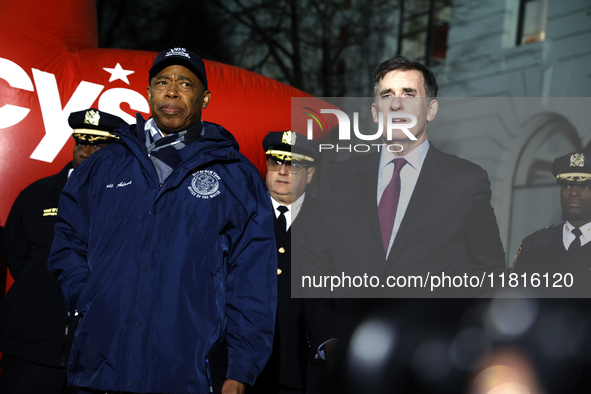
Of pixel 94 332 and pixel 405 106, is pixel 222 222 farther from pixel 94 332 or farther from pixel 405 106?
pixel 405 106

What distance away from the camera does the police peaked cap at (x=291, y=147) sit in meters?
3.75

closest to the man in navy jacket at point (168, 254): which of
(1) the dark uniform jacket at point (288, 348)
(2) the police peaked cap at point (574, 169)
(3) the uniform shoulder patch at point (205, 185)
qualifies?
(3) the uniform shoulder patch at point (205, 185)

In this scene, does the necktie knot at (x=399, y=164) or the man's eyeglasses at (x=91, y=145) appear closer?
the necktie knot at (x=399, y=164)

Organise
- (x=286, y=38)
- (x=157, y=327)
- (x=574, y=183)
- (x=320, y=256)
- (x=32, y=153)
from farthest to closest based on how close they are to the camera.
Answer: (x=286, y=38) < (x=32, y=153) < (x=574, y=183) < (x=320, y=256) < (x=157, y=327)

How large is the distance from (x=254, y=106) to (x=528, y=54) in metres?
4.73

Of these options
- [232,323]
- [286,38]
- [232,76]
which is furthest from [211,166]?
[286,38]

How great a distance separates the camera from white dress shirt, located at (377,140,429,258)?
2.33m

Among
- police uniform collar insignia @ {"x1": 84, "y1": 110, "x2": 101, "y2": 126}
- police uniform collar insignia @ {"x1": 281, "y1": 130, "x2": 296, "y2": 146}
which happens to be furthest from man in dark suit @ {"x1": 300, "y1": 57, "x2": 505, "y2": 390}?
police uniform collar insignia @ {"x1": 84, "y1": 110, "x2": 101, "y2": 126}

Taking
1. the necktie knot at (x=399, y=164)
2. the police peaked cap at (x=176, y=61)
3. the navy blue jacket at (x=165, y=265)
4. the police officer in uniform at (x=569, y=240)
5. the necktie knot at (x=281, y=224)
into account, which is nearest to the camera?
the navy blue jacket at (x=165, y=265)

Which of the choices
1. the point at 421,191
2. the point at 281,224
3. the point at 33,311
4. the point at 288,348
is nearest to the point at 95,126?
the point at 33,311

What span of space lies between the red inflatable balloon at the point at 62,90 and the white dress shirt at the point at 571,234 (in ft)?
6.09

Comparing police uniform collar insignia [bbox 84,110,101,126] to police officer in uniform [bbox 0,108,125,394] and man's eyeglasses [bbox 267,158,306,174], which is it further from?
man's eyeglasses [bbox 267,158,306,174]

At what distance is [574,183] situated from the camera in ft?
10.1

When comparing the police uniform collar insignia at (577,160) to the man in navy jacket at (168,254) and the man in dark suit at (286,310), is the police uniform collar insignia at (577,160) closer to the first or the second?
the man in dark suit at (286,310)
